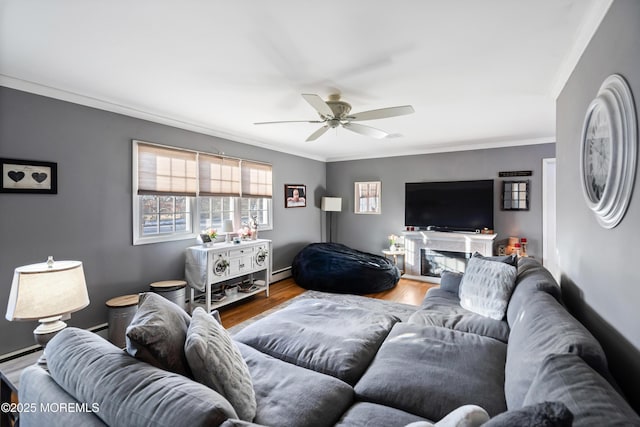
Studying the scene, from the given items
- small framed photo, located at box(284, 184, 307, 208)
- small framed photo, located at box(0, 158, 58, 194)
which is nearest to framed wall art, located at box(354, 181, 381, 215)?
small framed photo, located at box(284, 184, 307, 208)

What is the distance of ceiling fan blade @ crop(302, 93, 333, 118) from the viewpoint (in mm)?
2301

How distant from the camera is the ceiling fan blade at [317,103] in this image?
2.30 metres

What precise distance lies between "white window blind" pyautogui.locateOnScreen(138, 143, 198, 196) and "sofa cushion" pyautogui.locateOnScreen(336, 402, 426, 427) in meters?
3.20

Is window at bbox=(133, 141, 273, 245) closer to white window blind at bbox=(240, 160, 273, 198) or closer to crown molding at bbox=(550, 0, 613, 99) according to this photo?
white window blind at bbox=(240, 160, 273, 198)

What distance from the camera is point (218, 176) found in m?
4.26

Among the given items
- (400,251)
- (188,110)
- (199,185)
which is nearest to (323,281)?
(400,251)

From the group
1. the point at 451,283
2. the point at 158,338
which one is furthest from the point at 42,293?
the point at 451,283

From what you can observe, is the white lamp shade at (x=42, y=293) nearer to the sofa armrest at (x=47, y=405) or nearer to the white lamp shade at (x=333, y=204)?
the sofa armrest at (x=47, y=405)

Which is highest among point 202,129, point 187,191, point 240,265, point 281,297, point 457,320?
point 202,129

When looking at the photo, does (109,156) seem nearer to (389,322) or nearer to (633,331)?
(389,322)

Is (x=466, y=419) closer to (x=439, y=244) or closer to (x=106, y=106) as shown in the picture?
(x=106, y=106)

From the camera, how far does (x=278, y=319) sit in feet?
7.59

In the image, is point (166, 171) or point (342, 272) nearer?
point (166, 171)

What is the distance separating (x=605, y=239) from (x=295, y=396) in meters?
1.76
